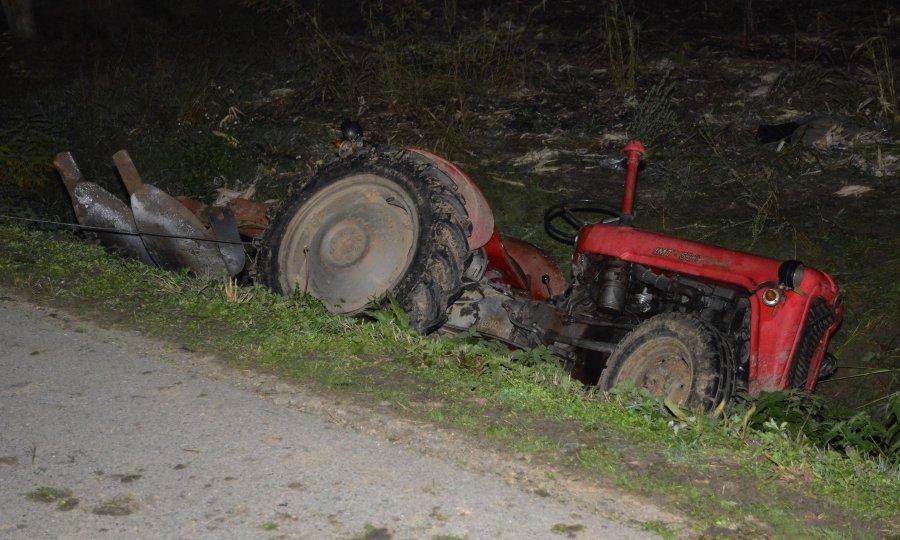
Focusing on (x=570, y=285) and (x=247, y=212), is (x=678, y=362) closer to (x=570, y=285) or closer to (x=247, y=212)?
(x=570, y=285)

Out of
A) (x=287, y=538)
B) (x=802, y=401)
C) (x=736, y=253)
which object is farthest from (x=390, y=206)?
(x=287, y=538)

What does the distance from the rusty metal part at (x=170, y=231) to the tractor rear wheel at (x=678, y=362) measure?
3251 millimetres

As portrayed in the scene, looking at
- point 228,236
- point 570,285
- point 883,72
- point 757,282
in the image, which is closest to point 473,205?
point 570,285

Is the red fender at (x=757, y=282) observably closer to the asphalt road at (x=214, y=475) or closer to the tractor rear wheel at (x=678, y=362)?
the tractor rear wheel at (x=678, y=362)

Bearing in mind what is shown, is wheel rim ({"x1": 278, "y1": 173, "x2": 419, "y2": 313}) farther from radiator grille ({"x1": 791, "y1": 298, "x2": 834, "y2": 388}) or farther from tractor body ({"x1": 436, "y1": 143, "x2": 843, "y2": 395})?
radiator grille ({"x1": 791, "y1": 298, "x2": 834, "y2": 388})

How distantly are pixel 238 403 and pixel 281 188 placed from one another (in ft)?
18.8

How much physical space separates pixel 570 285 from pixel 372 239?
1.24 meters

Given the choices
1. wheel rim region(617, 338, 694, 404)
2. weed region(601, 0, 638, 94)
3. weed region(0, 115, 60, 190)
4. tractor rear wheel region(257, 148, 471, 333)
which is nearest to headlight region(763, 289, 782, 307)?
wheel rim region(617, 338, 694, 404)

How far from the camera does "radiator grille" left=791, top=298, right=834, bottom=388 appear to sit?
4.65 meters

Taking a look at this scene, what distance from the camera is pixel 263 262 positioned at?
5754 millimetres

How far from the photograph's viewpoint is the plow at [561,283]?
4.62m

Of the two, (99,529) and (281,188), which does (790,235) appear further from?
(99,529)

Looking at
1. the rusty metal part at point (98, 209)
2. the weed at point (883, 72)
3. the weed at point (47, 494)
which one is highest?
the weed at point (883, 72)

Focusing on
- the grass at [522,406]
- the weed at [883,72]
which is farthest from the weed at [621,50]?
the grass at [522,406]
